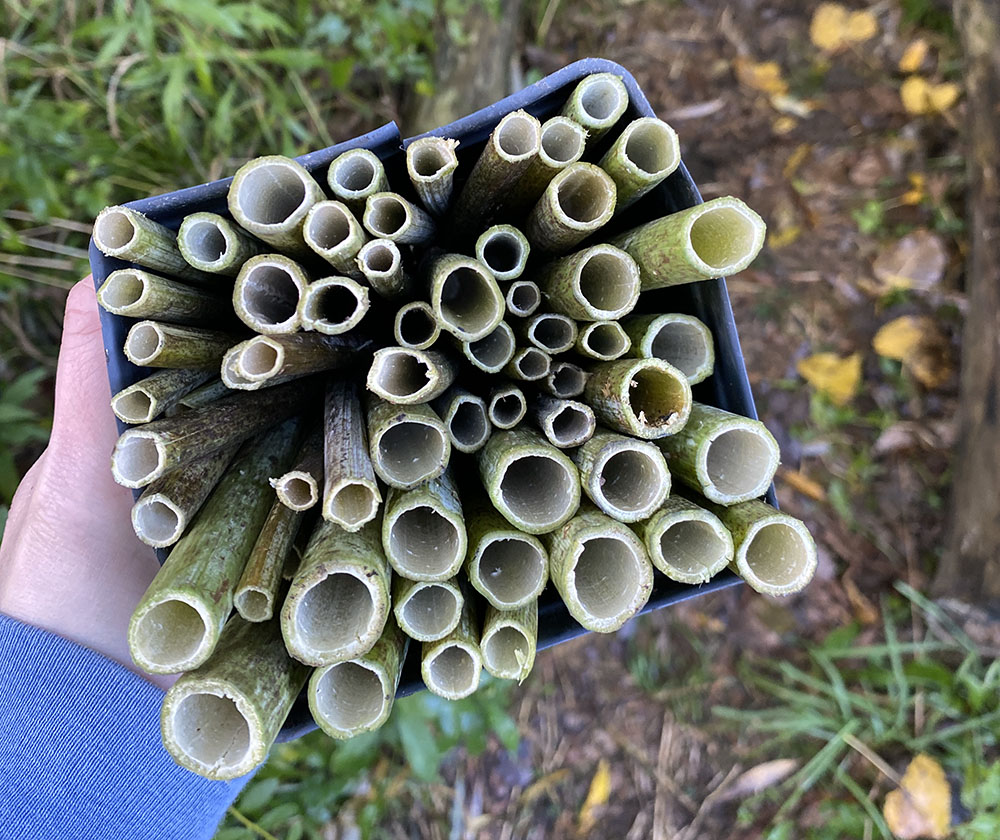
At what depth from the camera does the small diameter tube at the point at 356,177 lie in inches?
24.6

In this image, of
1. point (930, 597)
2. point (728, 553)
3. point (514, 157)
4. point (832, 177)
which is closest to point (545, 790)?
point (930, 597)

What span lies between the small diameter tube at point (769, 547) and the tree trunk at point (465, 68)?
1178mm

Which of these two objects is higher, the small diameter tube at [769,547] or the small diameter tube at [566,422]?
the small diameter tube at [566,422]

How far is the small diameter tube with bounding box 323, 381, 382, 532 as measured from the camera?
0.55 meters

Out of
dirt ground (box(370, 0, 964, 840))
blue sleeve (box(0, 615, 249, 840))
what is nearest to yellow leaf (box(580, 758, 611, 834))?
dirt ground (box(370, 0, 964, 840))

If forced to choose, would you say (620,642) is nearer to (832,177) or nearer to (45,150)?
(832,177)

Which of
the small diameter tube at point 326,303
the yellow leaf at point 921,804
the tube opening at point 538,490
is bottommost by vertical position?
the yellow leaf at point 921,804

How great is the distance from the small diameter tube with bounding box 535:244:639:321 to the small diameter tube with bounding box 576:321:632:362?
1 centimetres

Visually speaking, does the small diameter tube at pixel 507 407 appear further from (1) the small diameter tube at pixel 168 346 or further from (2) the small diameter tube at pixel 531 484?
(1) the small diameter tube at pixel 168 346

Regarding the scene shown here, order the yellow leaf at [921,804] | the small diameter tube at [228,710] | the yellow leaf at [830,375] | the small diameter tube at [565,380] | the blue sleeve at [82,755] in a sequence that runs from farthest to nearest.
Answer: the yellow leaf at [830,375]
the yellow leaf at [921,804]
the blue sleeve at [82,755]
the small diameter tube at [565,380]
the small diameter tube at [228,710]

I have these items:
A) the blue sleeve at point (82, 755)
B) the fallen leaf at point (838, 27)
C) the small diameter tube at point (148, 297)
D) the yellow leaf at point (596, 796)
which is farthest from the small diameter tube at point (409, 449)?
the fallen leaf at point (838, 27)

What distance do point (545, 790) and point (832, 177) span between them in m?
1.52

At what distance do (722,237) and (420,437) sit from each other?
31 centimetres

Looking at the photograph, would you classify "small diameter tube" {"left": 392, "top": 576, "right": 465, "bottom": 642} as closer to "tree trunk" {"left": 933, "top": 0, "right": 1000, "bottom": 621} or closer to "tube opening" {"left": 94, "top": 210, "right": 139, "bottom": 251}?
"tube opening" {"left": 94, "top": 210, "right": 139, "bottom": 251}
